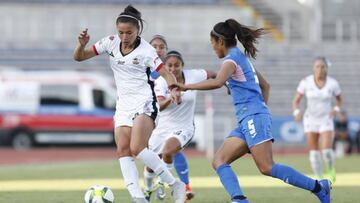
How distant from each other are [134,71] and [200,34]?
88.3 feet

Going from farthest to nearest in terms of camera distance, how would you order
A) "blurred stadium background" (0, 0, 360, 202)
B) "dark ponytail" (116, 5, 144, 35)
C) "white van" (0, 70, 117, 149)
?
1. "blurred stadium background" (0, 0, 360, 202)
2. "white van" (0, 70, 117, 149)
3. "dark ponytail" (116, 5, 144, 35)

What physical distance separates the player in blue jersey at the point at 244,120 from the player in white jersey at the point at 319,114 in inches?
239

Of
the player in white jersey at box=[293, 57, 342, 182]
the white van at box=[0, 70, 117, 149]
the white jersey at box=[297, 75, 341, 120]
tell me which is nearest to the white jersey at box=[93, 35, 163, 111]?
the player in white jersey at box=[293, 57, 342, 182]

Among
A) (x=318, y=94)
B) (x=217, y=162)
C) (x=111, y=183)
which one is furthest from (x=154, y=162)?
(x=318, y=94)

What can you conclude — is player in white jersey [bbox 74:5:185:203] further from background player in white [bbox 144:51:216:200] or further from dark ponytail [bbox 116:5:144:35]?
background player in white [bbox 144:51:216:200]

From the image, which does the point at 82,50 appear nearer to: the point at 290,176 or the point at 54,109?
the point at 290,176

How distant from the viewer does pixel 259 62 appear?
36875mm

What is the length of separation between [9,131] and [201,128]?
6.55m

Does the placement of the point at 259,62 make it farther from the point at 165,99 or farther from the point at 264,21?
the point at 165,99

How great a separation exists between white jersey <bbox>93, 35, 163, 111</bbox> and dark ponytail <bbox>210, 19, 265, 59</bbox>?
2.62 ft

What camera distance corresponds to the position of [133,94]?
10.9m

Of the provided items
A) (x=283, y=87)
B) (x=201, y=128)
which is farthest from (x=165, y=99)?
(x=283, y=87)

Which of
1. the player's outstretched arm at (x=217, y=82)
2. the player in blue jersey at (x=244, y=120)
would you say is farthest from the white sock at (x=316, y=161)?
the player's outstretched arm at (x=217, y=82)

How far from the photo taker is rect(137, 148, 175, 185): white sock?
10866 mm
